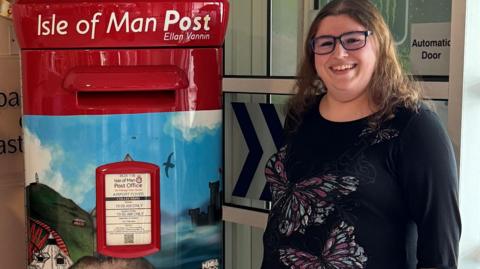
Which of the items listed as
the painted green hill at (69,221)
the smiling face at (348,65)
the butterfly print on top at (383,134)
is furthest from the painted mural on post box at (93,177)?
the butterfly print on top at (383,134)

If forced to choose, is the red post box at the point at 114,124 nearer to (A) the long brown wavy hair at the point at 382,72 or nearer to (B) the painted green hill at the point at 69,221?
(B) the painted green hill at the point at 69,221

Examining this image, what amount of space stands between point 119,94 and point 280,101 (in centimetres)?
79

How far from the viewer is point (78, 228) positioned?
71.0 inches

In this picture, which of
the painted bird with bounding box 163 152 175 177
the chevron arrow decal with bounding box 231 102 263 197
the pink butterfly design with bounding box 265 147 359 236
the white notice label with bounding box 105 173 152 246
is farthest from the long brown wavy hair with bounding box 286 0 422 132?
the chevron arrow decal with bounding box 231 102 263 197

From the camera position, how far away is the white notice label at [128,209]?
70.8 inches

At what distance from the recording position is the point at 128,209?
1811 millimetres

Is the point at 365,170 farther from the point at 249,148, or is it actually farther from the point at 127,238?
the point at 249,148

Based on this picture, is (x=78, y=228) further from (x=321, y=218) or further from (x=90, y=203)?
(x=321, y=218)

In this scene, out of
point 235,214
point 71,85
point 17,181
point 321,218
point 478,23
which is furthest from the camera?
point 235,214

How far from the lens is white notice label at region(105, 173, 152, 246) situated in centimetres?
180

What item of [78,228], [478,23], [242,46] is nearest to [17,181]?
[78,228]

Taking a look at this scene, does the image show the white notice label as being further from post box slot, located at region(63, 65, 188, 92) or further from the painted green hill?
post box slot, located at region(63, 65, 188, 92)

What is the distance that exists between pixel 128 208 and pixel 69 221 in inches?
6.7

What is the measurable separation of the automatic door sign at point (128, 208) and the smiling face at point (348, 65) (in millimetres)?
595
